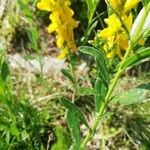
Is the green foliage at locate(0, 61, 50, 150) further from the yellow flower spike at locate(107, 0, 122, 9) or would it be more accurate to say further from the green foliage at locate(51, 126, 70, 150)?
the yellow flower spike at locate(107, 0, 122, 9)

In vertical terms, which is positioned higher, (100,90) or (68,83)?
(68,83)

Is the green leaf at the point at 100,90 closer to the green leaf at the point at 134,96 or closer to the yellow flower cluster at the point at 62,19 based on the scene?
the green leaf at the point at 134,96

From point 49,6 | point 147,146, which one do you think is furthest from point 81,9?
point 49,6

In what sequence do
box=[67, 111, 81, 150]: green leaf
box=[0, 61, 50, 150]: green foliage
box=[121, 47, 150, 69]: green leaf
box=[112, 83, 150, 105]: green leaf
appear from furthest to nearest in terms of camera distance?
box=[0, 61, 50, 150]: green foliage, box=[67, 111, 81, 150]: green leaf, box=[112, 83, 150, 105]: green leaf, box=[121, 47, 150, 69]: green leaf

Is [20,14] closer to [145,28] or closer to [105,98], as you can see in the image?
[105,98]

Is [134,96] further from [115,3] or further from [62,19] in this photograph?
[62,19]

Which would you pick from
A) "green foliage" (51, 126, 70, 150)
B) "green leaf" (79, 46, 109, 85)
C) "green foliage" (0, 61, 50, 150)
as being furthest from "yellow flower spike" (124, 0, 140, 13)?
"green foliage" (51, 126, 70, 150)

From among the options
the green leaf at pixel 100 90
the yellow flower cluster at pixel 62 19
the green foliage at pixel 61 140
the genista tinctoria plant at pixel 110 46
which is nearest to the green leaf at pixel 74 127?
the genista tinctoria plant at pixel 110 46

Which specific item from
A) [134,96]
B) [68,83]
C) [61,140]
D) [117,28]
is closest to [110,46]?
[117,28]
